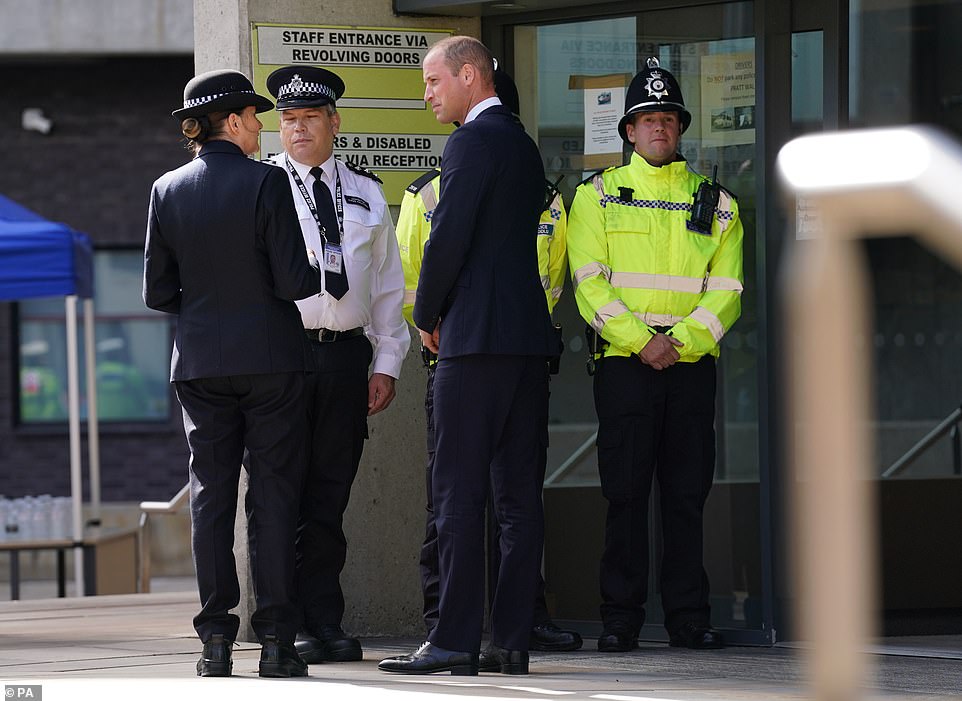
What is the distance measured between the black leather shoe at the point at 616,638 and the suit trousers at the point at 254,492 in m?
1.26

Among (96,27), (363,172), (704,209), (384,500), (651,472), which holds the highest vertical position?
(96,27)

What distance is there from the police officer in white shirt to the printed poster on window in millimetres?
1335

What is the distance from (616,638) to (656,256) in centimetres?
129

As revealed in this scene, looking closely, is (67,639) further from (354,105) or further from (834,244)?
(834,244)

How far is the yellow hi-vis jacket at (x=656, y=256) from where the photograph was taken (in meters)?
5.43

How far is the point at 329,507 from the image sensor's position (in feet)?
17.1

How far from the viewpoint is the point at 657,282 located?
18.0 feet

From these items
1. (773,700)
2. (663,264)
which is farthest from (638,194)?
(773,700)

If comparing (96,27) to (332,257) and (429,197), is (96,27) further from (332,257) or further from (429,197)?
(332,257)

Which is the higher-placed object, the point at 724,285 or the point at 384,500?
the point at 724,285

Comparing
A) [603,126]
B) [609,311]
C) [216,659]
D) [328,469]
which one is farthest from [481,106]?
[216,659]

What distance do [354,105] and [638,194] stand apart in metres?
1.17

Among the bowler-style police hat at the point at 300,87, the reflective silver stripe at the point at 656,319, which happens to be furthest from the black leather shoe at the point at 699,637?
the bowler-style police hat at the point at 300,87

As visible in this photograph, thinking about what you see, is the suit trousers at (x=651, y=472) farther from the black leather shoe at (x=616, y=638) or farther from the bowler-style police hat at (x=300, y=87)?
the bowler-style police hat at (x=300, y=87)
